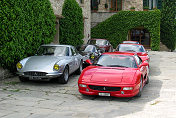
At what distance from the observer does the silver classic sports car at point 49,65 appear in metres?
10.2

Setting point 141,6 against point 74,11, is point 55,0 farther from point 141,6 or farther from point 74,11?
point 141,6

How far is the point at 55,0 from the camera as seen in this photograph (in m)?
19.8

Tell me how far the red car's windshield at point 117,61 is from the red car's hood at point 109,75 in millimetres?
425

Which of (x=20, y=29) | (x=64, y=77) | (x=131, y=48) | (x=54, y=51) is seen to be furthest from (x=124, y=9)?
(x=64, y=77)

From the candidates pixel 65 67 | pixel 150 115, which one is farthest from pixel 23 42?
pixel 150 115

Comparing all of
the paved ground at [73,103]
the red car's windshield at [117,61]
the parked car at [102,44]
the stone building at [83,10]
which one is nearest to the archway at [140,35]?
the stone building at [83,10]

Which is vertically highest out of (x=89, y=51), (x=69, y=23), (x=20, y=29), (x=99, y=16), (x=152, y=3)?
(x=152, y=3)

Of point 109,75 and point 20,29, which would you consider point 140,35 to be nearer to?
point 20,29

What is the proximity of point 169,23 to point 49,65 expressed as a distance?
2721 cm

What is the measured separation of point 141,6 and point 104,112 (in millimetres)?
31700

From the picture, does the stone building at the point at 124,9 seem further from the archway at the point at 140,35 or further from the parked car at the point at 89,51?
the parked car at the point at 89,51

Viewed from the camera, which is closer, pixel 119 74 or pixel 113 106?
pixel 113 106

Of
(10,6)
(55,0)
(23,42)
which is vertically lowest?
(23,42)

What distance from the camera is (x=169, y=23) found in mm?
34438
